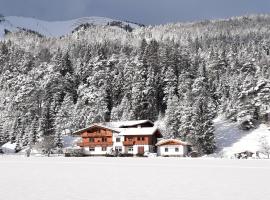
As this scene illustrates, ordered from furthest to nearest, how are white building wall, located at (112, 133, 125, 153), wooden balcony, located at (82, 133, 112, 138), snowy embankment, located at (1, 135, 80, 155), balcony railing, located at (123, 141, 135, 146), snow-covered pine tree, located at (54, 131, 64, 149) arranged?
snowy embankment, located at (1, 135, 80, 155) → wooden balcony, located at (82, 133, 112, 138) → white building wall, located at (112, 133, 125, 153) → snow-covered pine tree, located at (54, 131, 64, 149) → balcony railing, located at (123, 141, 135, 146)

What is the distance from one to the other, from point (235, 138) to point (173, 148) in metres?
14.1

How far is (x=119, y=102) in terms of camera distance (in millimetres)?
118062

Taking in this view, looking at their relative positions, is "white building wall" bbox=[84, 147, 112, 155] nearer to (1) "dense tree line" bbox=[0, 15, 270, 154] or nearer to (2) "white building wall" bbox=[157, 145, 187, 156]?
(1) "dense tree line" bbox=[0, 15, 270, 154]

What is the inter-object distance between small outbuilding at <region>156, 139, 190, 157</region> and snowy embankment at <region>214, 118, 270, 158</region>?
7.14m

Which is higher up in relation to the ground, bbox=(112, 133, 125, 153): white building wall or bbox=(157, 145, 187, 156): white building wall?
bbox=(112, 133, 125, 153): white building wall

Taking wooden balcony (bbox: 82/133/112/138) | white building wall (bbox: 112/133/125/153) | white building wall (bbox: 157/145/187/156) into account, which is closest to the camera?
white building wall (bbox: 157/145/187/156)

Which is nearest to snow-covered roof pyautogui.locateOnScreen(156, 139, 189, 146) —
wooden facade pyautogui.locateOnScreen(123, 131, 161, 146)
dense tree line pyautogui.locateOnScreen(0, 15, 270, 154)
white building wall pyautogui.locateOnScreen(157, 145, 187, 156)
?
white building wall pyautogui.locateOnScreen(157, 145, 187, 156)

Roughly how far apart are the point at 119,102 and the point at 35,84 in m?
30.9

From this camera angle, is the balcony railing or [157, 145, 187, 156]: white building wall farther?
the balcony railing

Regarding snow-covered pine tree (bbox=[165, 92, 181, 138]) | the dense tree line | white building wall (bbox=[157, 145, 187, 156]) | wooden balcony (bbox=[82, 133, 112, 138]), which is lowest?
white building wall (bbox=[157, 145, 187, 156])

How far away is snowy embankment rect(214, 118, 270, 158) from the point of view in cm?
8038

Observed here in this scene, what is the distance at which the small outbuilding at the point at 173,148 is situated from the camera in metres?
83.5

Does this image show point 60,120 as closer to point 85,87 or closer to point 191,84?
point 85,87

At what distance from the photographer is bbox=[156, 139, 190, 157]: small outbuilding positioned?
3287 inches
